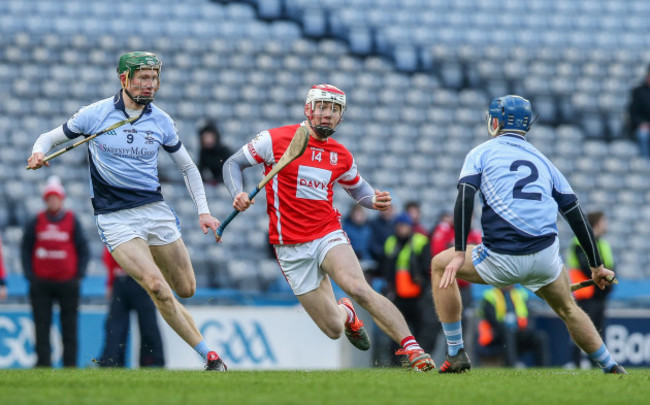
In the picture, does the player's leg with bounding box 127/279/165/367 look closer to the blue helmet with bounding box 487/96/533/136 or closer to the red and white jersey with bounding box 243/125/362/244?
the red and white jersey with bounding box 243/125/362/244

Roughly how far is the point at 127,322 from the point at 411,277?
346 centimetres

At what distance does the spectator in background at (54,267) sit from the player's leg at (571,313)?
238 inches

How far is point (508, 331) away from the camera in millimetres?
14016

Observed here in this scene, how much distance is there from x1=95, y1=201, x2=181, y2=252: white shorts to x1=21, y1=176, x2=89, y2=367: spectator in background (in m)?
4.08

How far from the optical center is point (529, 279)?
24.8 feet

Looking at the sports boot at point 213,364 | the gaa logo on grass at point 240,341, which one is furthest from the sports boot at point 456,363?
the gaa logo on grass at point 240,341

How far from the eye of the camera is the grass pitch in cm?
598

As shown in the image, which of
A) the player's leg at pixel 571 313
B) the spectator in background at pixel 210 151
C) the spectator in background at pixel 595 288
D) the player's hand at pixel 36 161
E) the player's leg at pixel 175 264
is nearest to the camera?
the player's leg at pixel 571 313

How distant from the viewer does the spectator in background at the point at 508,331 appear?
1393 centimetres

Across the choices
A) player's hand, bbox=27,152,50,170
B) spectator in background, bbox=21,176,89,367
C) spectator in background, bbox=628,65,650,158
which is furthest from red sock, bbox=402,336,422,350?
spectator in background, bbox=628,65,650,158

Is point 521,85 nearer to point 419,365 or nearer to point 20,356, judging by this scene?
point 20,356

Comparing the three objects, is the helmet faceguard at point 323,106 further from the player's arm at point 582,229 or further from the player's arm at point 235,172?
the player's arm at point 582,229

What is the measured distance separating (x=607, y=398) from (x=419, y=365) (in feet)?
6.46

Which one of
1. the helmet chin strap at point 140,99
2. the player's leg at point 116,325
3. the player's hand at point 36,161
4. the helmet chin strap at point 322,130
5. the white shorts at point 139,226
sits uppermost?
the helmet chin strap at point 140,99
